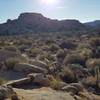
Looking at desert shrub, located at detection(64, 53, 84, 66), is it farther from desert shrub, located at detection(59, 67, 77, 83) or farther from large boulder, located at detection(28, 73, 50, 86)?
large boulder, located at detection(28, 73, 50, 86)

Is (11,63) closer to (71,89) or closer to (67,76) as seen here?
(67,76)

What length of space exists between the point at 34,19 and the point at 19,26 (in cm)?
861

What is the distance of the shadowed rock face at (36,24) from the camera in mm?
117688

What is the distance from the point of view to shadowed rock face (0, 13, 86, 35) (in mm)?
117688

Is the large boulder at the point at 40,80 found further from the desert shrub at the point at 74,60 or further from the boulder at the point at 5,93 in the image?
the desert shrub at the point at 74,60

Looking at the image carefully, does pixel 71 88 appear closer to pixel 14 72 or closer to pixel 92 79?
pixel 92 79

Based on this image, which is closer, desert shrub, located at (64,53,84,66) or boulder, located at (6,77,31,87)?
boulder, located at (6,77,31,87)

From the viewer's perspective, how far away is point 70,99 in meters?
9.89

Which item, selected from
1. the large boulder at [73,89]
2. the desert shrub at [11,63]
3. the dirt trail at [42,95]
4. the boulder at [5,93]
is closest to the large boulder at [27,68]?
the desert shrub at [11,63]

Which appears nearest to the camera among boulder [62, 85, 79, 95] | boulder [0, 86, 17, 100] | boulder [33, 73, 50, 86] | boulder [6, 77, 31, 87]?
boulder [0, 86, 17, 100]

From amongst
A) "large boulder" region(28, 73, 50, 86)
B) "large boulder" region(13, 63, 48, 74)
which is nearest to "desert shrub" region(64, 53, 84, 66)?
"large boulder" region(13, 63, 48, 74)

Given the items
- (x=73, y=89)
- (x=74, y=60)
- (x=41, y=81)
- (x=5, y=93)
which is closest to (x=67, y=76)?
(x=41, y=81)

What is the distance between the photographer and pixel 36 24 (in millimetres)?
122188

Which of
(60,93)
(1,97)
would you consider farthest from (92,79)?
(1,97)
